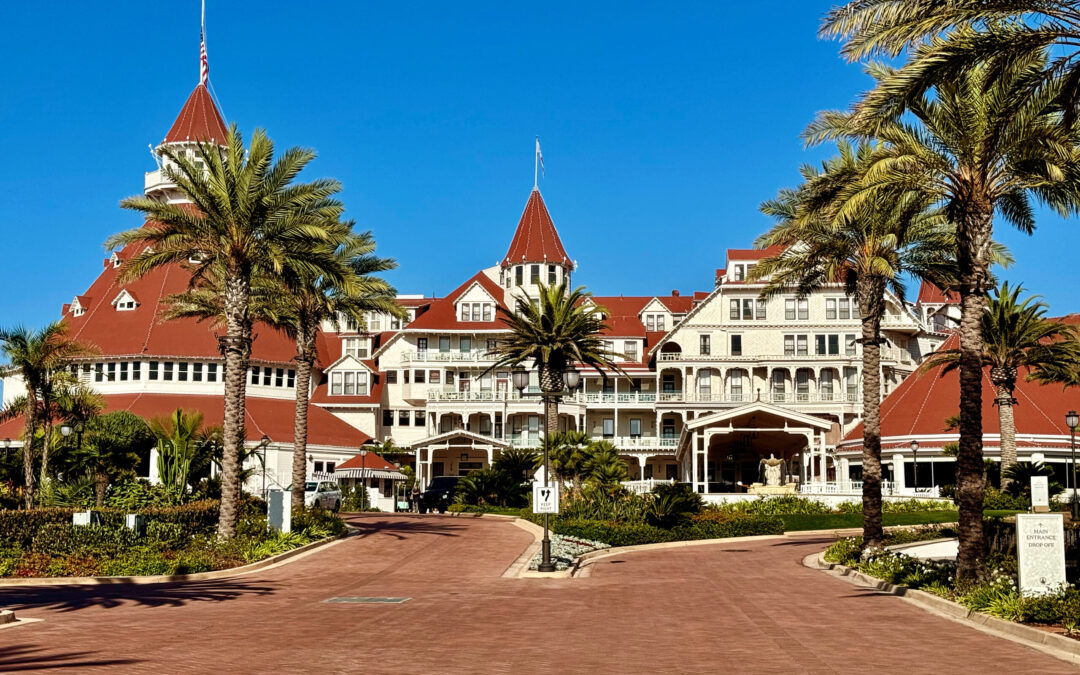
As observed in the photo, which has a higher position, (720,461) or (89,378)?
(89,378)

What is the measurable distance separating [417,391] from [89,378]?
73.5 ft

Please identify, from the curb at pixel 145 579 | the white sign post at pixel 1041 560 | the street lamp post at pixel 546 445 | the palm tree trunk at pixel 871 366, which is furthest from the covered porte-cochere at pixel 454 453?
the white sign post at pixel 1041 560

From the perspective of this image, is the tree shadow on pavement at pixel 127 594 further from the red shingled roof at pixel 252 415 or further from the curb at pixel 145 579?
the red shingled roof at pixel 252 415

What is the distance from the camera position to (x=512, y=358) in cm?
5059

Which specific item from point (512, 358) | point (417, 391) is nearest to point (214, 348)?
point (417, 391)

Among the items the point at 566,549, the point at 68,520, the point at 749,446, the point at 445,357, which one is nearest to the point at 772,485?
the point at 749,446

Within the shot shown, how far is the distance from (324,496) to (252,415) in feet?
62.9

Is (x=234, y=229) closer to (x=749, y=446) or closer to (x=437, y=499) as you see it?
(x=437, y=499)

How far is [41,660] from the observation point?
1325cm

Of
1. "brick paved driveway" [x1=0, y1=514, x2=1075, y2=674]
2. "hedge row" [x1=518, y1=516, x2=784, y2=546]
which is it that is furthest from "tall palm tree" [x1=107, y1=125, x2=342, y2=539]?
"hedge row" [x1=518, y1=516, x2=784, y2=546]

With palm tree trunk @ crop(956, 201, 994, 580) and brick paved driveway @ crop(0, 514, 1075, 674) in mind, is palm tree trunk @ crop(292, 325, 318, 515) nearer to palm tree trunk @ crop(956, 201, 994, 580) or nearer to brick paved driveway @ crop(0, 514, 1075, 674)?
brick paved driveway @ crop(0, 514, 1075, 674)

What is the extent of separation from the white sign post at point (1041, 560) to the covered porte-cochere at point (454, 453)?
174ft

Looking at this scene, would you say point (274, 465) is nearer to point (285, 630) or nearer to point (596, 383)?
point (596, 383)

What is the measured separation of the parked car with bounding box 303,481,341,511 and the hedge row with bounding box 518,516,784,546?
13.2 metres
